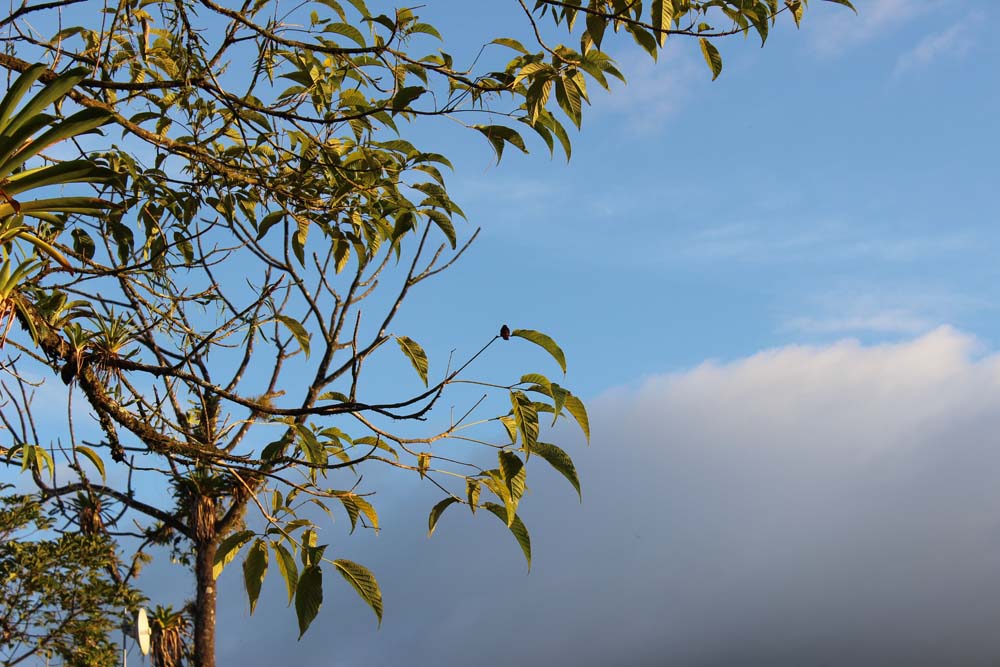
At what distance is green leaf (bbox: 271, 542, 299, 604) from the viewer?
1.87m

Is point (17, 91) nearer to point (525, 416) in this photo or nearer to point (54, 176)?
point (54, 176)

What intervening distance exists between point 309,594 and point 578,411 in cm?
63

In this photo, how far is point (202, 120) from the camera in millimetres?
2779

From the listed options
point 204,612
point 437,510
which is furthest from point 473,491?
point 204,612

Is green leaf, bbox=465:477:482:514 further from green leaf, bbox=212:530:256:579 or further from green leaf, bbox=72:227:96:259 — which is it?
green leaf, bbox=72:227:96:259

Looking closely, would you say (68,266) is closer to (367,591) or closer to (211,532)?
(367,591)

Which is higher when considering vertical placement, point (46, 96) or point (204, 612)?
point (46, 96)

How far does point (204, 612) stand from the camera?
18.1 ft

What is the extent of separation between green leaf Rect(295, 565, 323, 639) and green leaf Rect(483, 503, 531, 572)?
0.35 meters

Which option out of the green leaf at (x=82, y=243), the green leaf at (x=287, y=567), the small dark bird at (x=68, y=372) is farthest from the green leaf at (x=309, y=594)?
the green leaf at (x=82, y=243)

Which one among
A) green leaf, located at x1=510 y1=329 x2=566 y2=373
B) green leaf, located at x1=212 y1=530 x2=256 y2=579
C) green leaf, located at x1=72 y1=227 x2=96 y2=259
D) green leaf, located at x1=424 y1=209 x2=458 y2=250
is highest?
green leaf, located at x1=72 y1=227 x2=96 y2=259

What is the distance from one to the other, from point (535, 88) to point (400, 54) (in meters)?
0.51

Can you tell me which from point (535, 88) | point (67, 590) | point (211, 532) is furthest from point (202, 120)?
point (67, 590)

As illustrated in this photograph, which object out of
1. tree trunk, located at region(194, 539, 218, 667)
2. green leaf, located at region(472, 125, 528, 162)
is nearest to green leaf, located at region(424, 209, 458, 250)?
green leaf, located at region(472, 125, 528, 162)
